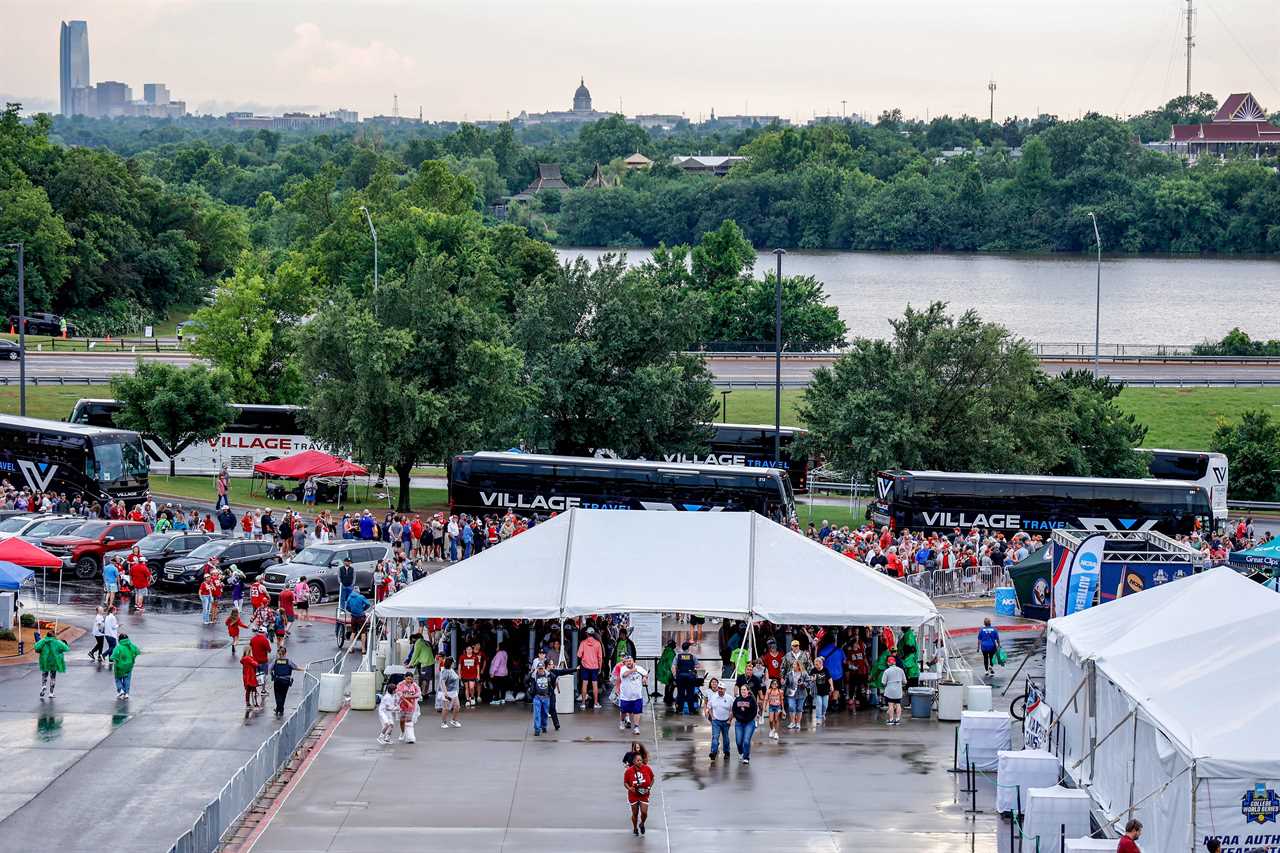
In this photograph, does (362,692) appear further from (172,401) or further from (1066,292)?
(1066,292)

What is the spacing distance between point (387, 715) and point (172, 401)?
108 ft

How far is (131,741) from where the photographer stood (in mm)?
25172

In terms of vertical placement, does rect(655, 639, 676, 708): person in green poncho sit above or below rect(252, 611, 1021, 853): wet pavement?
above

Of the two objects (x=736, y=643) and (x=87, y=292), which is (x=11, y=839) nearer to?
(x=736, y=643)

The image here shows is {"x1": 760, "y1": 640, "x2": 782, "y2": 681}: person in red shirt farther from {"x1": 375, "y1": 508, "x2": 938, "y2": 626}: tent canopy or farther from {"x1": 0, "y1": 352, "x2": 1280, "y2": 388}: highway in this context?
{"x1": 0, "y1": 352, "x2": 1280, "y2": 388}: highway

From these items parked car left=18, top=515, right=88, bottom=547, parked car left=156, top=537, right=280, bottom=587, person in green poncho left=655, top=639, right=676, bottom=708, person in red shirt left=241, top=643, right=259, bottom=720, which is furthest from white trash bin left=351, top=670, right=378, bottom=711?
parked car left=18, top=515, right=88, bottom=547

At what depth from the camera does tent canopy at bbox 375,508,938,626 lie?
1071 inches

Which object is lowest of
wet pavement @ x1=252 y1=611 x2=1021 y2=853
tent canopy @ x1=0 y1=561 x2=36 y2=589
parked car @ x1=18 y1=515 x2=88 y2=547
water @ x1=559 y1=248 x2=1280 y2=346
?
wet pavement @ x1=252 y1=611 x2=1021 y2=853

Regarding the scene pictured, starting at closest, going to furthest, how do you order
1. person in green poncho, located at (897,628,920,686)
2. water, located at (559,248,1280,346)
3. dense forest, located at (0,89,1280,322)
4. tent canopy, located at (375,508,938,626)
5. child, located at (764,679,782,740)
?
1. child, located at (764,679,782,740)
2. tent canopy, located at (375,508,938,626)
3. person in green poncho, located at (897,628,920,686)
4. dense forest, located at (0,89,1280,322)
5. water, located at (559,248,1280,346)

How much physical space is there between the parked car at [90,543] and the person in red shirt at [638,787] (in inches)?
891

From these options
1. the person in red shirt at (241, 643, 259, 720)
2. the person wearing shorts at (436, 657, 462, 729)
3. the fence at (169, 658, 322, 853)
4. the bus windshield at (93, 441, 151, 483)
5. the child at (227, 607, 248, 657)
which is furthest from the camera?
the bus windshield at (93, 441, 151, 483)

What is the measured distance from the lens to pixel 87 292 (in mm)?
105188

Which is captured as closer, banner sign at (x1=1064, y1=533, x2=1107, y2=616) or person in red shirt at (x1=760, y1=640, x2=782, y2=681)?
person in red shirt at (x1=760, y1=640, x2=782, y2=681)

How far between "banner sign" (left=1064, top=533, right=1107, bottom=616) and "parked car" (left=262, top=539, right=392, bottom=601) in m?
15.2
